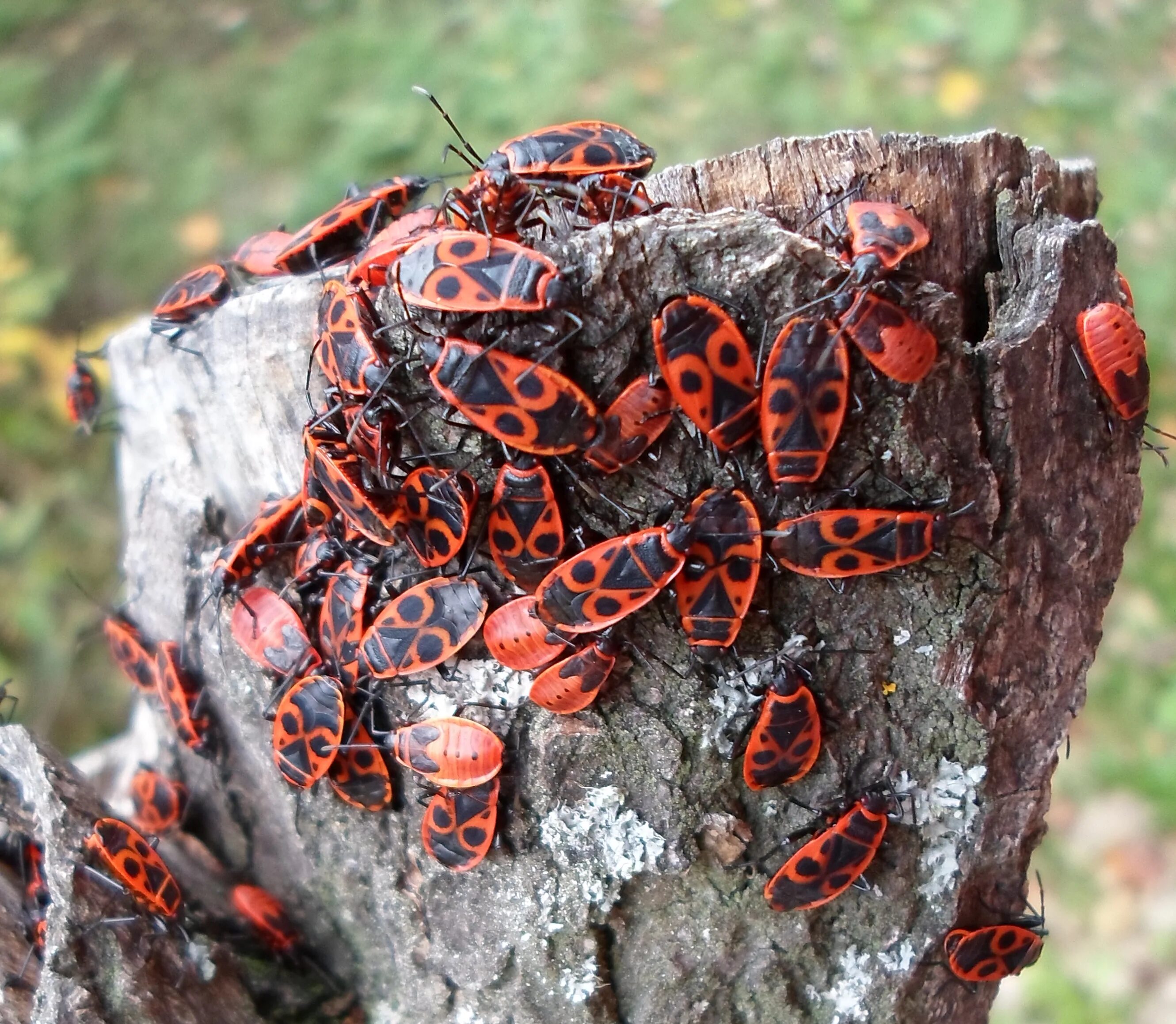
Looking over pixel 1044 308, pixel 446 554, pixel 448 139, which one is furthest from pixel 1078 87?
pixel 446 554

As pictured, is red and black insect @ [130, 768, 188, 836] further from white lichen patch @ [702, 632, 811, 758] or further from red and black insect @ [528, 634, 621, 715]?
white lichen patch @ [702, 632, 811, 758]

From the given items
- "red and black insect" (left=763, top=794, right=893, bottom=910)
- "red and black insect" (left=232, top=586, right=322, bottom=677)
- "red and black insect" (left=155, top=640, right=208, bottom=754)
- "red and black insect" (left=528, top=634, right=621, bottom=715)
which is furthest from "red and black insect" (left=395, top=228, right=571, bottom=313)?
"red and black insect" (left=155, top=640, right=208, bottom=754)

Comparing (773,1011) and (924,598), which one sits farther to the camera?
(773,1011)

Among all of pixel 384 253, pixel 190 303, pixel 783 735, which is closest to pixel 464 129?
pixel 190 303

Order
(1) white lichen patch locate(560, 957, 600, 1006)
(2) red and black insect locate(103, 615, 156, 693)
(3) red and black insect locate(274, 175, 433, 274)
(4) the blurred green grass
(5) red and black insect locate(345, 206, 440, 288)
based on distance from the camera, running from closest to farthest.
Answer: (5) red and black insect locate(345, 206, 440, 288)
(1) white lichen patch locate(560, 957, 600, 1006)
(3) red and black insect locate(274, 175, 433, 274)
(2) red and black insect locate(103, 615, 156, 693)
(4) the blurred green grass

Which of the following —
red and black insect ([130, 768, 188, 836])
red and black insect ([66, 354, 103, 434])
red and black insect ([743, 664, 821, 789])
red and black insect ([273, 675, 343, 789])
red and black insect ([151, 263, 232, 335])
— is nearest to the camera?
red and black insect ([743, 664, 821, 789])

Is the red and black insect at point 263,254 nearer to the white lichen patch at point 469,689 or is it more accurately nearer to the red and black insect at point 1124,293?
the white lichen patch at point 469,689

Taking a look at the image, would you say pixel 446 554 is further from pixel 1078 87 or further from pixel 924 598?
pixel 1078 87

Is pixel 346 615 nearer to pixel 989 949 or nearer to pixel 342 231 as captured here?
pixel 342 231

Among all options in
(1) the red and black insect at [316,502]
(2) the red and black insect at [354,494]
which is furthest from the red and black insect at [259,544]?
(2) the red and black insect at [354,494]
